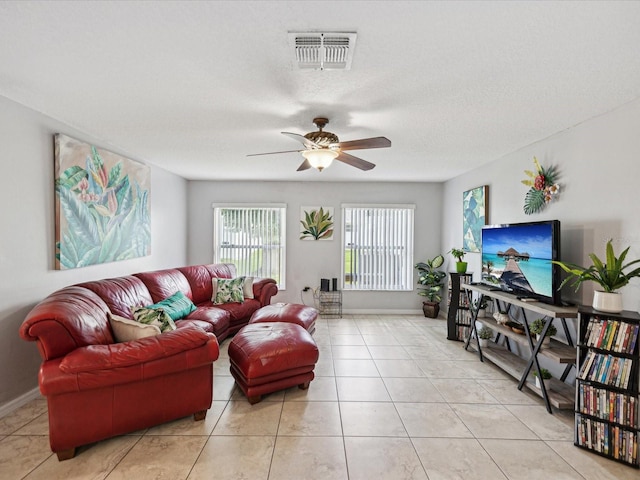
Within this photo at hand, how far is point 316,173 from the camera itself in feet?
17.1

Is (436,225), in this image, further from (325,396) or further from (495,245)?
(325,396)

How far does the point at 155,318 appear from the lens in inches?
113

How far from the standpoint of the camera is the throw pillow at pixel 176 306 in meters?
3.57

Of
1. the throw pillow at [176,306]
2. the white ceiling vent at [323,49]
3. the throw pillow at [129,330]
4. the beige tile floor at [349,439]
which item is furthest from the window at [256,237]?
the white ceiling vent at [323,49]

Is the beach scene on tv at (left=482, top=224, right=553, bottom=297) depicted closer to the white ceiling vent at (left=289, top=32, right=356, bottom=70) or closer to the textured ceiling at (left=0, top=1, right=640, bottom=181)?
the textured ceiling at (left=0, top=1, right=640, bottom=181)

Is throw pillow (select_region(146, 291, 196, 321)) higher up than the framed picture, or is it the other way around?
the framed picture

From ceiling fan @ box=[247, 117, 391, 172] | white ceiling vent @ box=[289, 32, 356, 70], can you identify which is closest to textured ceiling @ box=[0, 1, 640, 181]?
white ceiling vent @ box=[289, 32, 356, 70]

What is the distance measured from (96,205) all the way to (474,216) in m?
4.84

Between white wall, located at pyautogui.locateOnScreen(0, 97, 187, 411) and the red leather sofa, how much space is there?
40cm

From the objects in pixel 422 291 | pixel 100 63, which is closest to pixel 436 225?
pixel 422 291

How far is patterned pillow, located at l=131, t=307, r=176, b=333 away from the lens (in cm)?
282

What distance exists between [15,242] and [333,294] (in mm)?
4378

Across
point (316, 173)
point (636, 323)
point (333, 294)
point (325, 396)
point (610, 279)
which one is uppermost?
point (316, 173)

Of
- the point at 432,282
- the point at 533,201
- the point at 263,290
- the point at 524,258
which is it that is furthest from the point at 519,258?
the point at 263,290
